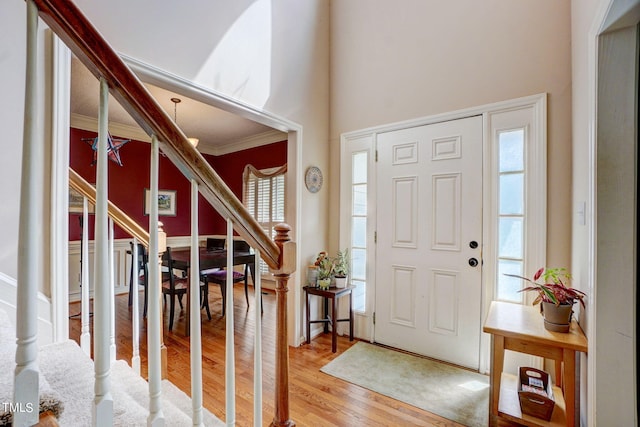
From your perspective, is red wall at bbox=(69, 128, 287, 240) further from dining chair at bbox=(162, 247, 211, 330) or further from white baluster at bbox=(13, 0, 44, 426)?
white baluster at bbox=(13, 0, 44, 426)

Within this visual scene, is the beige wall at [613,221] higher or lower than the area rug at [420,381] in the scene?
higher

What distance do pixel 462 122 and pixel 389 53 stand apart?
3.32ft

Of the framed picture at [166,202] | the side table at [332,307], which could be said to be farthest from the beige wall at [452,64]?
the framed picture at [166,202]

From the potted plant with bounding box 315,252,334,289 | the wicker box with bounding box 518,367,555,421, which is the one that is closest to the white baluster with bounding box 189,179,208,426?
the wicker box with bounding box 518,367,555,421

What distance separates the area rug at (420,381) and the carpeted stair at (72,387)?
57.7 inches

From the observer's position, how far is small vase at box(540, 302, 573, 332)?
161 cm

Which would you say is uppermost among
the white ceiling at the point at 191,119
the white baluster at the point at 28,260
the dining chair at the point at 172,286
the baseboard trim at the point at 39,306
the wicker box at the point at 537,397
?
the white ceiling at the point at 191,119

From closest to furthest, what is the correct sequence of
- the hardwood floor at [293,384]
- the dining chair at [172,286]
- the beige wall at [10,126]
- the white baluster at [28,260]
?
1. the white baluster at [28,260]
2. the beige wall at [10,126]
3. the hardwood floor at [293,384]
4. the dining chair at [172,286]

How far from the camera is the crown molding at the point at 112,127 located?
411cm

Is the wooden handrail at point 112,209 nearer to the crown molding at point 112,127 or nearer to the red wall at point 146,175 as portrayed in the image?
the red wall at point 146,175

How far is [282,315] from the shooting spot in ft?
3.89

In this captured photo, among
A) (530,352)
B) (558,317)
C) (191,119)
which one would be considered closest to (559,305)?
(558,317)

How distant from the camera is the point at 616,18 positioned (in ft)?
4.00

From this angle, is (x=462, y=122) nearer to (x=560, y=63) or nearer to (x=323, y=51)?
(x=560, y=63)
